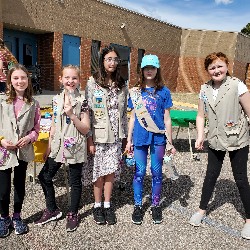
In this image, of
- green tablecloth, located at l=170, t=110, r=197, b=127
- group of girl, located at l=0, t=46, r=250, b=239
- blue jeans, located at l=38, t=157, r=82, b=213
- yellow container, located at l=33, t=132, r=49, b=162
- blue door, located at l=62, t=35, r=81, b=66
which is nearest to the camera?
group of girl, located at l=0, t=46, r=250, b=239

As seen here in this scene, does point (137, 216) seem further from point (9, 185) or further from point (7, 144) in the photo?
point (7, 144)

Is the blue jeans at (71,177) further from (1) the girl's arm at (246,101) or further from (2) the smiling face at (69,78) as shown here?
(1) the girl's arm at (246,101)

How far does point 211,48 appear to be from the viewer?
24328 millimetres

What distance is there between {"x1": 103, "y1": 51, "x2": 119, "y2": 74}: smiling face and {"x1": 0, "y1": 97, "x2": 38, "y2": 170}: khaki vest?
88 centimetres

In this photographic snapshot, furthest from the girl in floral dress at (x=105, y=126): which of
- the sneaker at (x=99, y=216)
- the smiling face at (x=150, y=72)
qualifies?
the smiling face at (x=150, y=72)

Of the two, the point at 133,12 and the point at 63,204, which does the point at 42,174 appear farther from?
the point at 133,12

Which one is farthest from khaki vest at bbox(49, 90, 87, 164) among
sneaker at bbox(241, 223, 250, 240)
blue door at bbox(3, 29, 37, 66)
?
blue door at bbox(3, 29, 37, 66)

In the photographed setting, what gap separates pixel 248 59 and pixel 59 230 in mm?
29893

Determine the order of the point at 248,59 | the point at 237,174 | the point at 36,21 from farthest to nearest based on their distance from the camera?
1. the point at 248,59
2. the point at 36,21
3. the point at 237,174

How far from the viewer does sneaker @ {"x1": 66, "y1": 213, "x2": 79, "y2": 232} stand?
3.09 meters

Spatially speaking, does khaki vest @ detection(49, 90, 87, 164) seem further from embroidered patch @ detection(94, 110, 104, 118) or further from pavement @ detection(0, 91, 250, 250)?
pavement @ detection(0, 91, 250, 250)

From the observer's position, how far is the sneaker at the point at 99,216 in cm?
326

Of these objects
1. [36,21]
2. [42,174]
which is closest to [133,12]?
[36,21]

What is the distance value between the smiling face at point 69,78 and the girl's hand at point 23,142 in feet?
2.11
